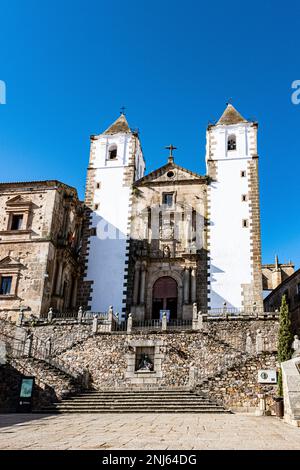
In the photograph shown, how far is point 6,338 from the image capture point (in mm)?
25500

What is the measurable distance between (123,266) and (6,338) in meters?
9.05

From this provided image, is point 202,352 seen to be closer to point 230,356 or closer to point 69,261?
point 230,356

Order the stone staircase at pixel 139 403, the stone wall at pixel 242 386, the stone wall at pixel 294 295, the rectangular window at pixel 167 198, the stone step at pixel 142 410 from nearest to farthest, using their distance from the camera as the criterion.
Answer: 1. the stone step at pixel 142 410
2. the stone staircase at pixel 139 403
3. the stone wall at pixel 242 386
4. the stone wall at pixel 294 295
5. the rectangular window at pixel 167 198

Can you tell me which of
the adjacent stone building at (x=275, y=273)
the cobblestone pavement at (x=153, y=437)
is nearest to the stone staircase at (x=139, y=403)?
the cobblestone pavement at (x=153, y=437)

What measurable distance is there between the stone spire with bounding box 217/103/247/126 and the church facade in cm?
8

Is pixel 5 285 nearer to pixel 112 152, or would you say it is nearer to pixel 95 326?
pixel 95 326

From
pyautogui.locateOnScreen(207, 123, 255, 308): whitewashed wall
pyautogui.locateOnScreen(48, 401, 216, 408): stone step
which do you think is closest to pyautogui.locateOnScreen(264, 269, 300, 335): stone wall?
pyautogui.locateOnScreen(207, 123, 255, 308): whitewashed wall

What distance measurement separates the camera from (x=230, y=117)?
35.0 metres

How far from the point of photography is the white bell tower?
1140 inches

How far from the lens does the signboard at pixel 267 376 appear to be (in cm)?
1945

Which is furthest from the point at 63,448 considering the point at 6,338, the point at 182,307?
the point at 182,307

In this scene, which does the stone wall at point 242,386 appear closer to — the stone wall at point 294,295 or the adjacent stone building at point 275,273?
the stone wall at point 294,295

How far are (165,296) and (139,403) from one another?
11.6 meters

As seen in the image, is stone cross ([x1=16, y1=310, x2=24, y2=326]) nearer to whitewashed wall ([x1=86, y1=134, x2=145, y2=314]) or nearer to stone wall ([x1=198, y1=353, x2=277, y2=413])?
whitewashed wall ([x1=86, y1=134, x2=145, y2=314])
